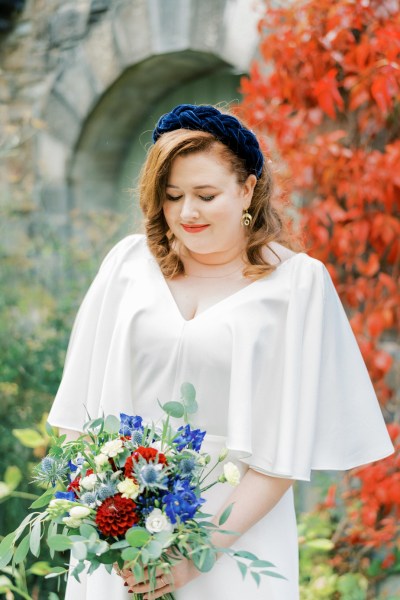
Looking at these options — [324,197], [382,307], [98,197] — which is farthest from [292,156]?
[98,197]

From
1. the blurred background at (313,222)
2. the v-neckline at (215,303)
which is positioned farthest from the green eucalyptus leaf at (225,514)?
the blurred background at (313,222)

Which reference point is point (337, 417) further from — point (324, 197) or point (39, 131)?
point (39, 131)

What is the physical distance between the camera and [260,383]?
1.98 m

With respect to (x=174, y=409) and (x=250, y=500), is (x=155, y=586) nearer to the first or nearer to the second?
(x=250, y=500)

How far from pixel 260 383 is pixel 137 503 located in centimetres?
47

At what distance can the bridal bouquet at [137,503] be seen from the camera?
161 centimetres

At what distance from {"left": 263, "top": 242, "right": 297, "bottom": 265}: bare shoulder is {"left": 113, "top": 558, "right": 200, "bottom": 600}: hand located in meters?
0.76

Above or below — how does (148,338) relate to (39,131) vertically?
below

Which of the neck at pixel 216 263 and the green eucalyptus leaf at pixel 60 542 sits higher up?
the neck at pixel 216 263

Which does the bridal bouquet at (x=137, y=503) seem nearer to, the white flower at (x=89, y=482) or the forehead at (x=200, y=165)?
the white flower at (x=89, y=482)

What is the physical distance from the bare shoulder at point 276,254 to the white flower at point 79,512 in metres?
0.79

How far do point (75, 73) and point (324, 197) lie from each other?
2174 mm

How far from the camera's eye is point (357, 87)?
3.59m

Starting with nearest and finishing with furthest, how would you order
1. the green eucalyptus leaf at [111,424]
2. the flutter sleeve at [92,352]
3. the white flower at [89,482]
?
the white flower at [89,482] → the green eucalyptus leaf at [111,424] → the flutter sleeve at [92,352]
